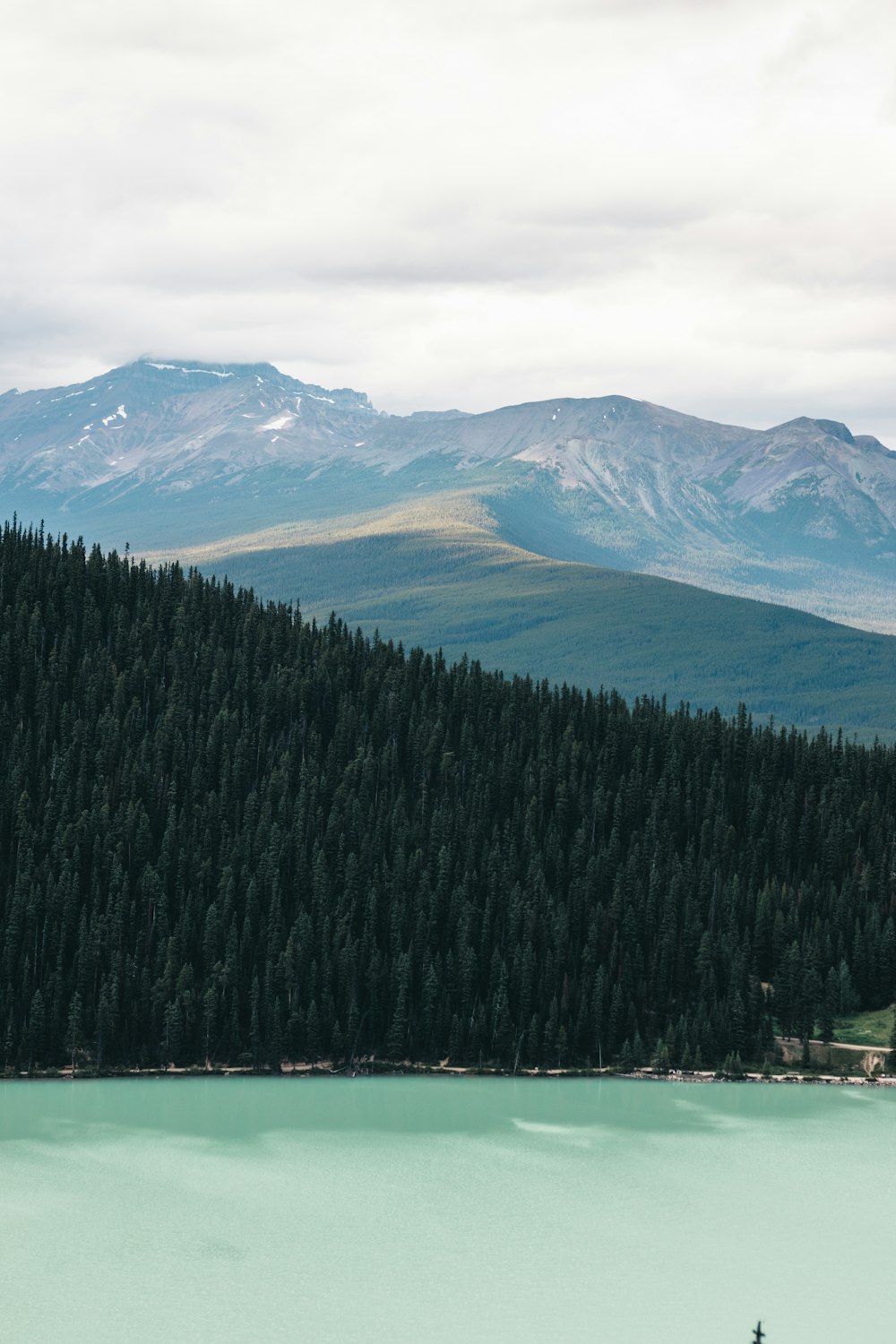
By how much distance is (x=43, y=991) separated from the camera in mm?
154750

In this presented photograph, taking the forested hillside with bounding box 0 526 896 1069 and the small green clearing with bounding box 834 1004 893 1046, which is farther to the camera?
the small green clearing with bounding box 834 1004 893 1046

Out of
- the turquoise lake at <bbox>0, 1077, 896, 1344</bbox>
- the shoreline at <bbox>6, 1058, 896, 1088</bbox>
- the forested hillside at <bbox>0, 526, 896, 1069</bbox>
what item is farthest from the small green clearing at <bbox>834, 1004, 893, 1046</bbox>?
the turquoise lake at <bbox>0, 1077, 896, 1344</bbox>

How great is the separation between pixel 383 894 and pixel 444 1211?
5876 centimetres

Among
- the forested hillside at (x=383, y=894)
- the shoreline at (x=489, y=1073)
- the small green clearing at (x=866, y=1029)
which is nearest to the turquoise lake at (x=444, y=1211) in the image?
the shoreline at (x=489, y=1073)

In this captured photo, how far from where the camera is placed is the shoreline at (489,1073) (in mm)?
154500

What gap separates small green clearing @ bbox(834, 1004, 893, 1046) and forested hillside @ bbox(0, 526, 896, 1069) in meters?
1.90

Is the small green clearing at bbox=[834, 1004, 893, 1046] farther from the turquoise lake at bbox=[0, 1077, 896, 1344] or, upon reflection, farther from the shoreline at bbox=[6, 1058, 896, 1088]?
the turquoise lake at bbox=[0, 1077, 896, 1344]

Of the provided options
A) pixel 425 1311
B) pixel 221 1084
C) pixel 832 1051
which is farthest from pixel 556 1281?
pixel 832 1051

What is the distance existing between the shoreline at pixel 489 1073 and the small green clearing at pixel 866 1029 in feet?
18.6

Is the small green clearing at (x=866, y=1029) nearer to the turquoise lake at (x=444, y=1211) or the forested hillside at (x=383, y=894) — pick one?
the forested hillside at (x=383, y=894)

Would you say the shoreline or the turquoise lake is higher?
the shoreline

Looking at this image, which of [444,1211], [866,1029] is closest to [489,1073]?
[866,1029]

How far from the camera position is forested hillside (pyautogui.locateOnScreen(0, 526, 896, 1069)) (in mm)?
157750

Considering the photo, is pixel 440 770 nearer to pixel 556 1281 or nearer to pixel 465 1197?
pixel 465 1197
